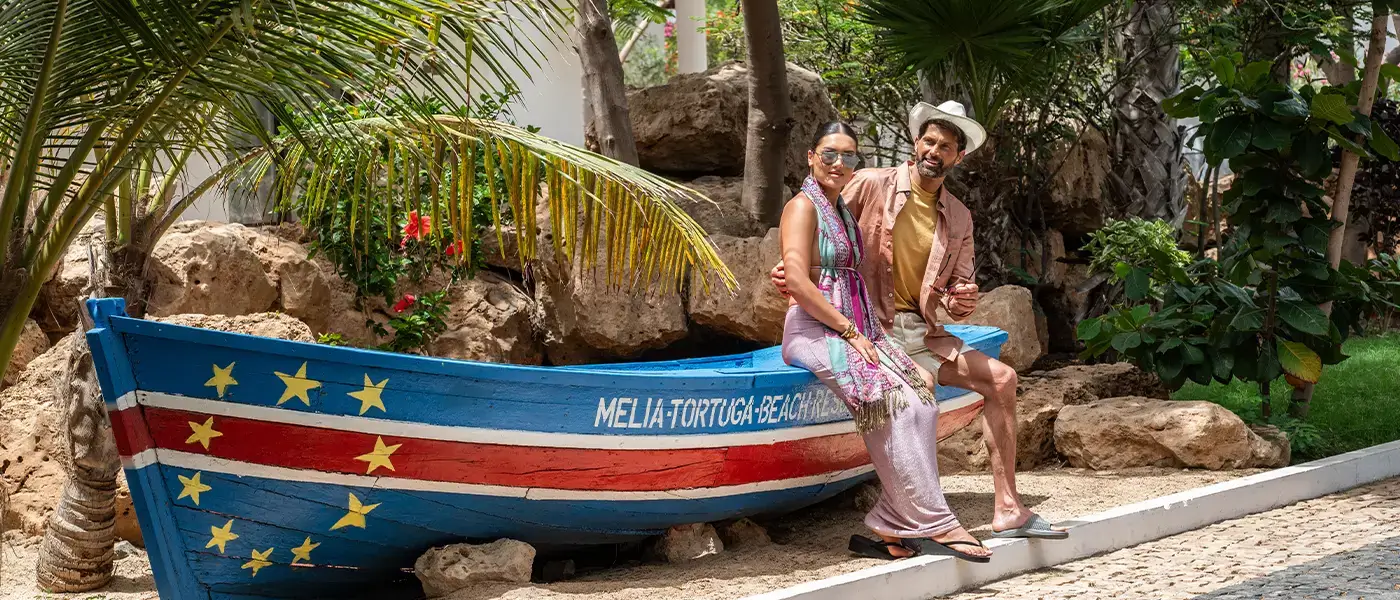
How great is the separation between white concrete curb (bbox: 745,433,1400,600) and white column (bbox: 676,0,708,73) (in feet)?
30.9

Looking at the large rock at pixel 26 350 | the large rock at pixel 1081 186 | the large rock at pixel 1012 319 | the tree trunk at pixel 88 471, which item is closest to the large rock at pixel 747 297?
the large rock at pixel 1012 319

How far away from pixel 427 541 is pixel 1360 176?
28.9ft

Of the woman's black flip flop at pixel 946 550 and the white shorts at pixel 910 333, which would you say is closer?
the woman's black flip flop at pixel 946 550

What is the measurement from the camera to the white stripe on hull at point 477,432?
3988mm

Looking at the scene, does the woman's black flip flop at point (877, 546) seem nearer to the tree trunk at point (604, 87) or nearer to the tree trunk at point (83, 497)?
the tree trunk at point (83, 497)

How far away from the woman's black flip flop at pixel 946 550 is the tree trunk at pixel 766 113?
11.7 feet

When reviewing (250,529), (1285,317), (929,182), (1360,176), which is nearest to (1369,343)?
(1360,176)

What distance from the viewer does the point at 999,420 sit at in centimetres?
500

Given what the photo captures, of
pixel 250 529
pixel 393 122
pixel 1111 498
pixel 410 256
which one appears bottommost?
pixel 1111 498

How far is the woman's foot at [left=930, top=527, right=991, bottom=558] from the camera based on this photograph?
4.75 metres

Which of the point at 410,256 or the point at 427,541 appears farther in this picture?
the point at 410,256

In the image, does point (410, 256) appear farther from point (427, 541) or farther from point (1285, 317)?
point (1285, 317)

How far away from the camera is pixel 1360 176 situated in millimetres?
10492

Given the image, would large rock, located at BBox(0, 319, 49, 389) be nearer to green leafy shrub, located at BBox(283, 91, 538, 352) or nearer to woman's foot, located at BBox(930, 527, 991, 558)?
green leafy shrub, located at BBox(283, 91, 538, 352)
